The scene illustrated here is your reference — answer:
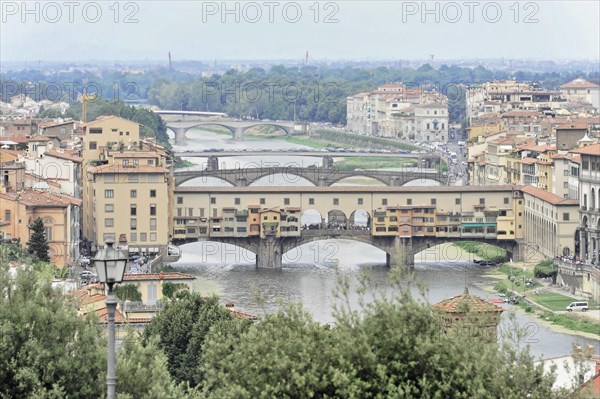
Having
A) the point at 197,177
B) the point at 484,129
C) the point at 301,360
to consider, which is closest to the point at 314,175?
the point at 197,177

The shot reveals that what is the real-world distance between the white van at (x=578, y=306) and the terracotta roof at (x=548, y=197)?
6931 millimetres

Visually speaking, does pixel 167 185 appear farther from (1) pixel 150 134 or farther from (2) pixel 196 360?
(1) pixel 150 134

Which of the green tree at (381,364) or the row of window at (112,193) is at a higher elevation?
the green tree at (381,364)

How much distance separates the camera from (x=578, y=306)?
96.5 ft

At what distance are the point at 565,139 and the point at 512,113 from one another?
46.4ft

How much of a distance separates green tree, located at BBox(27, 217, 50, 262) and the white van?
24.6 ft

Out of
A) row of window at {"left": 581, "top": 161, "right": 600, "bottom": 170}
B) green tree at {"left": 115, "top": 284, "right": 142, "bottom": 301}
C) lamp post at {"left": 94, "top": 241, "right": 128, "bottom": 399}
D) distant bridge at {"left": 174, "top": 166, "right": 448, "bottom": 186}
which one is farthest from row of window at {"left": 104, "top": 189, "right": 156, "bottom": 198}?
lamp post at {"left": 94, "top": 241, "right": 128, "bottom": 399}

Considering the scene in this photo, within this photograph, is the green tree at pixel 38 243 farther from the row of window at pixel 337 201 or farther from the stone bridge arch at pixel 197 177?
the stone bridge arch at pixel 197 177

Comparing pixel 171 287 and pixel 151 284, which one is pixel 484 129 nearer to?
pixel 171 287

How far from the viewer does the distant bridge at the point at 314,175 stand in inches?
1961

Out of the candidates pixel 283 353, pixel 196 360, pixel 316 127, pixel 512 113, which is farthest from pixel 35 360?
pixel 316 127

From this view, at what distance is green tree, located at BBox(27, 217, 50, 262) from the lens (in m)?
29.0

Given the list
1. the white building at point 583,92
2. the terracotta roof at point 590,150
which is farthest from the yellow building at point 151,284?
the white building at point 583,92

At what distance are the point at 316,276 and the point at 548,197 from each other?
211 inches
